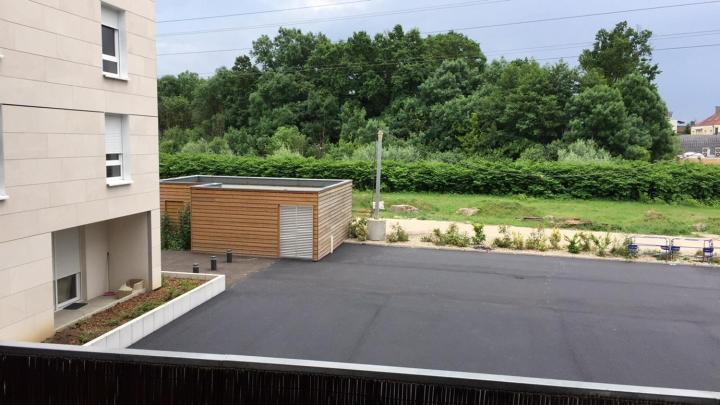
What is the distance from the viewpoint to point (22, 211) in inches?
396

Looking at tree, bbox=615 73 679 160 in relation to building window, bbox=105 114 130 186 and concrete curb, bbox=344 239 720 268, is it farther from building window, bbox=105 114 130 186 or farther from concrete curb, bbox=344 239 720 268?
building window, bbox=105 114 130 186

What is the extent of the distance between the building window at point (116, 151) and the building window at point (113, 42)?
1.01 m

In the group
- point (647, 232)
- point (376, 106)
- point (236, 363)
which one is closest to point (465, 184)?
point (647, 232)

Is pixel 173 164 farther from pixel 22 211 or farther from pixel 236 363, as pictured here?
pixel 236 363

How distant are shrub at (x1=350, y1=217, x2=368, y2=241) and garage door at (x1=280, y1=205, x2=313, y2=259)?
157 inches

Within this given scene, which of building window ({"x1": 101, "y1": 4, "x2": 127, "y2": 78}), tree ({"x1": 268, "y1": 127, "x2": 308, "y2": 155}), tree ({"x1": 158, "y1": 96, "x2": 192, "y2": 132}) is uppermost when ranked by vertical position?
tree ({"x1": 158, "y1": 96, "x2": 192, "y2": 132})

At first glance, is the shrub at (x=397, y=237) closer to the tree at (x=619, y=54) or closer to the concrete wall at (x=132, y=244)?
the concrete wall at (x=132, y=244)

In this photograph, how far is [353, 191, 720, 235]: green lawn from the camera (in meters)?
27.0

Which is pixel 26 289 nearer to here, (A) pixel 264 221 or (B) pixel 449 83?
(A) pixel 264 221

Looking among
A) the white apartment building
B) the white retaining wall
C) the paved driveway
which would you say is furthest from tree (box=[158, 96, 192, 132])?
the white apartment building

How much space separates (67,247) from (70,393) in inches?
277

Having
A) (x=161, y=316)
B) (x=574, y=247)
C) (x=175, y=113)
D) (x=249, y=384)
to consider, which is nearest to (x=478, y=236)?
(x=574, y=247)

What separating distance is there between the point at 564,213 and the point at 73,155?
25.3 metres

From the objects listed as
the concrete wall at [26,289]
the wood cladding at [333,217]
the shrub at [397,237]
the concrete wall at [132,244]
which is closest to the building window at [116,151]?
the concrete wall at [132,244]
